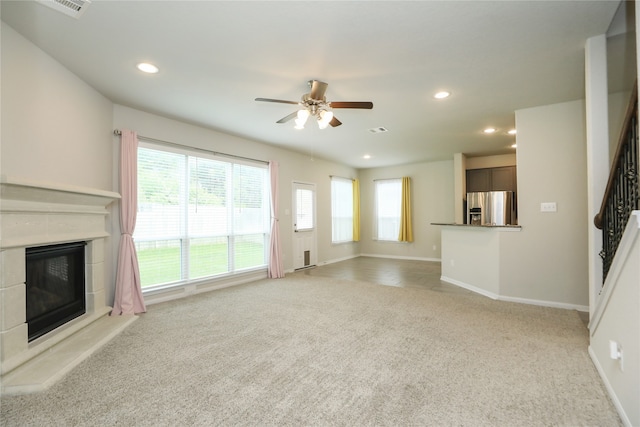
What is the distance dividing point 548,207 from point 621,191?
1927 mm

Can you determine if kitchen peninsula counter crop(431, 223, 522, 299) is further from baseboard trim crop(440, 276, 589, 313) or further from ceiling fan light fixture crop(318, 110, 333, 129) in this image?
ceiling fan light fixture crop(318, 110, 333, 129)

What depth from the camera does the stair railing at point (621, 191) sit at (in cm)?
192

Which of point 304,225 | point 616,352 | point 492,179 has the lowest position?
point 616,352

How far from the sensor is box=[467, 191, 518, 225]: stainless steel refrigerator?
605cm

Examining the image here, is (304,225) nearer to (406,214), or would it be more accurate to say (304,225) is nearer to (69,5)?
(406,214)

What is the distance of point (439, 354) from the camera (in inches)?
100.0

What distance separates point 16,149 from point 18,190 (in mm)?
430

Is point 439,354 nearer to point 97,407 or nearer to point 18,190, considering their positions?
point 97,407

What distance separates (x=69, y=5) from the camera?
2.04 metres

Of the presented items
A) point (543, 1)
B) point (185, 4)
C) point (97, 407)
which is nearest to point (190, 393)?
point (97, 407)

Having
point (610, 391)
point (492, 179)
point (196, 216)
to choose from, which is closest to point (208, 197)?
point (196, 216)

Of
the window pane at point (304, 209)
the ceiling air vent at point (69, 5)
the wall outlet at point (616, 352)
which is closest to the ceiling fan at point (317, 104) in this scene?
the ceiling air vent at point (69, 5)

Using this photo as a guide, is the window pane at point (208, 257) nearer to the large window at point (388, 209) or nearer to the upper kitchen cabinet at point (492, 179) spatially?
the large window at point (388, 209)

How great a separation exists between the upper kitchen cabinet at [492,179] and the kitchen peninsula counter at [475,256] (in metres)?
2.17
